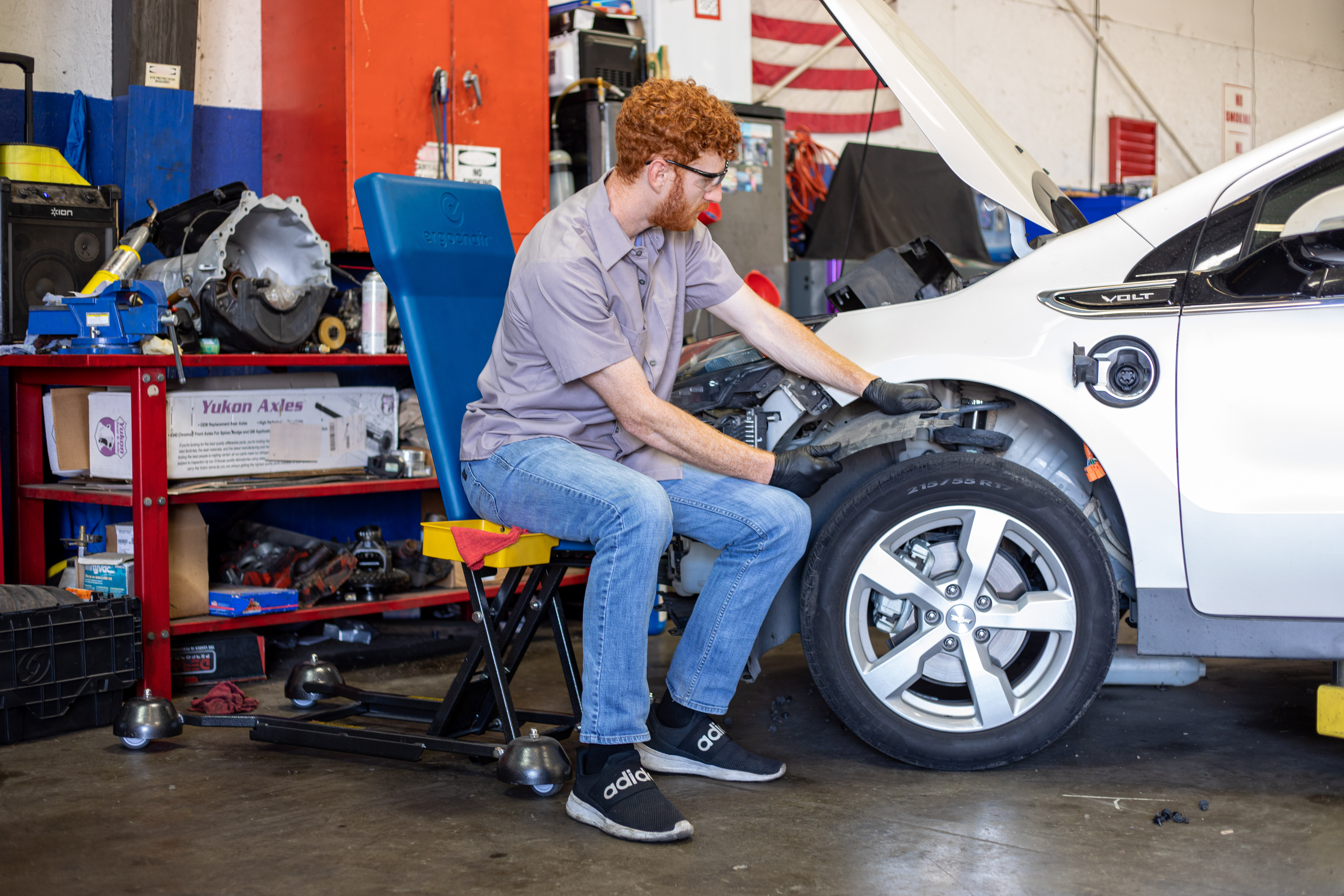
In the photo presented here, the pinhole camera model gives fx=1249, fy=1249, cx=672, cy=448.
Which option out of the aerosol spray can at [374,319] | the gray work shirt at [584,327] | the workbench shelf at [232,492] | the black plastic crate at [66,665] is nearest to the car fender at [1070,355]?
the gray work shirt at [584,327]

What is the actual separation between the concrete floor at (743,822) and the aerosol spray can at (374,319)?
1.46m

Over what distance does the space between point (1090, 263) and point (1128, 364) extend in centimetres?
25

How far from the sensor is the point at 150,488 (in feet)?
12.2

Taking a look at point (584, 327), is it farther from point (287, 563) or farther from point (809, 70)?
point (809, 70)

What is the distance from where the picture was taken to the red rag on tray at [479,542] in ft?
8.93

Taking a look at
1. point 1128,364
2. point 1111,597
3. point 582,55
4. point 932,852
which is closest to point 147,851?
point 932,852

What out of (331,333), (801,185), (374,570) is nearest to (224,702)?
(374,570)

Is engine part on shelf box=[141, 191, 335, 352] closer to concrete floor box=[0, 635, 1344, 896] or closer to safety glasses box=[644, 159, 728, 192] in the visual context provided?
concrete floor box=[0, 635, 1344, 896]

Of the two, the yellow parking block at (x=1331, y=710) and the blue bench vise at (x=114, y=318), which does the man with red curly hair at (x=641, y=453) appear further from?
the blue bench vise at (x=114, y=318)

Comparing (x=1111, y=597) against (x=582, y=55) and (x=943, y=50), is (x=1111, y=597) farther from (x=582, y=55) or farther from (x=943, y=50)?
(x=943, y=50)

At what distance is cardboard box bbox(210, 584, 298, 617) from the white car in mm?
1516

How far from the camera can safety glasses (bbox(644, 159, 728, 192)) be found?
2727mm

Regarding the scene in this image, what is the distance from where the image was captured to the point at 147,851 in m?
2.49

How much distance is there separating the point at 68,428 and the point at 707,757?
2.48 metres
